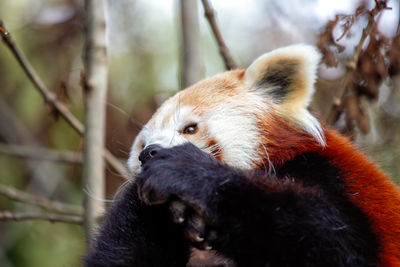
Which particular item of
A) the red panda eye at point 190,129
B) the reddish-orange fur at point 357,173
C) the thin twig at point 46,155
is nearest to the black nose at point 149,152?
the red panda eye at point 190,129

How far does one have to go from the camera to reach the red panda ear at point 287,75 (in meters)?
2.93

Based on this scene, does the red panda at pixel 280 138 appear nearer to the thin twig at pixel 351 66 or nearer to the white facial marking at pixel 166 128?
the white facial marking at pixel 166 128

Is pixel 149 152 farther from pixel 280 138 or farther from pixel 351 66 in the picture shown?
pixel 351 66

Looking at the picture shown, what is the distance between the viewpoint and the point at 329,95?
194 inches

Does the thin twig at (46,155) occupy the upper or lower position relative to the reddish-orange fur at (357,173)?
lower

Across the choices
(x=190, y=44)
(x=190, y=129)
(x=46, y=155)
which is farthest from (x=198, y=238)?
(x=46, y=155)

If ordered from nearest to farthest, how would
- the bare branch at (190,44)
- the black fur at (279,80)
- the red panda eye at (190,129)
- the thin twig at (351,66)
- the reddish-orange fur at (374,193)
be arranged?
1. the reddish-orange fur at (374,193)
2. the red panda eye at (190,129)
3. the black fur at (279,80)
4. the thin twig at (351,66)
5. the bare branch at (190,44)

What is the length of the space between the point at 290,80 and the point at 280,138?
1.52 feet

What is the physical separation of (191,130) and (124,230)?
0.73 metres

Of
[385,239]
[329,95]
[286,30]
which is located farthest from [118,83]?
[385,239]

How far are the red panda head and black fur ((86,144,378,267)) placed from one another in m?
0.39

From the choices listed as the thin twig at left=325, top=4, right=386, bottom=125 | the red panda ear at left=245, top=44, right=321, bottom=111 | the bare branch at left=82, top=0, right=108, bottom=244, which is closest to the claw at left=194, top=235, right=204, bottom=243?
the red panda ear at left=245, top=44, right=321, bottom=111

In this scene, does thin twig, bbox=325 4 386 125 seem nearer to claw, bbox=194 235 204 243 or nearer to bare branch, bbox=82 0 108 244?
bare branch, bbox=82 0 108 244

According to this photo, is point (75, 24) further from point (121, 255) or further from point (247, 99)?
point (121, 255)
